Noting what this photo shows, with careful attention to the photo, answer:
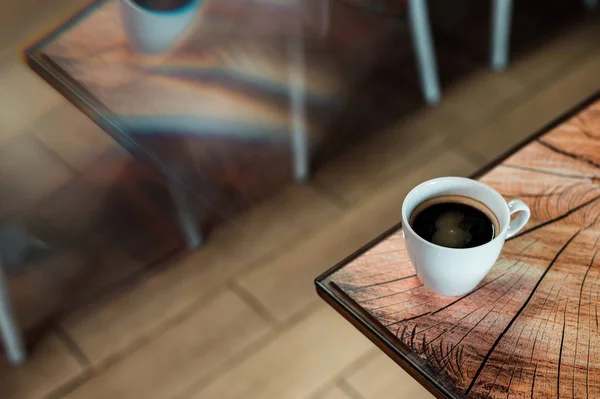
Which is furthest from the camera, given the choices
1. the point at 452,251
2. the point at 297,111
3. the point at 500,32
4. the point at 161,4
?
the point at 500,32

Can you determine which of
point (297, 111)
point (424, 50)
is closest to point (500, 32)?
point (424, 50)

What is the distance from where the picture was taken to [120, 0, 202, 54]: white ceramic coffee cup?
3.36 ft

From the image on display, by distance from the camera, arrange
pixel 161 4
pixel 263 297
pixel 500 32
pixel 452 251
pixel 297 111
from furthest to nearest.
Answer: pixel 500 32
pixel 297 111
pixel 263 297
pixel 161 4
pixel 452 251

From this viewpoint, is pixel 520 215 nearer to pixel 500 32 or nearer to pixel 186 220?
pixel 186 220

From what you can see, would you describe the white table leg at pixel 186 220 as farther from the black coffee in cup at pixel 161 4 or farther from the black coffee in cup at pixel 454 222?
the black coffee in cup at pixel 454 222

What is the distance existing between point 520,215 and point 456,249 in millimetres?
89

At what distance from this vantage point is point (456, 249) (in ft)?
1.96

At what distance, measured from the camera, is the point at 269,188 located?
134 cm

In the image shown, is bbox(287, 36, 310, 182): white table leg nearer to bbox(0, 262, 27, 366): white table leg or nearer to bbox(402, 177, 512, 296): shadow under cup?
bbox(0, 262, 27, 366): white table leg

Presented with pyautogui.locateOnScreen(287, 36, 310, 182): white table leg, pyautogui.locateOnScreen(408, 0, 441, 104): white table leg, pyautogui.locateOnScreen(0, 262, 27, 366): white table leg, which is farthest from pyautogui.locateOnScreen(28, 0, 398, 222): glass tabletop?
pyautogui.locateOnScreen(0, 262, 27, 366): white table leg

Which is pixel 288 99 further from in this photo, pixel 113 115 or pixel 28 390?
pixel 28 390

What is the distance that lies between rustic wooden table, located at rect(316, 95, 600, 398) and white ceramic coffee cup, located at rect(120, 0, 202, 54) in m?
0.51

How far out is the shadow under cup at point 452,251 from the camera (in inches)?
23.7

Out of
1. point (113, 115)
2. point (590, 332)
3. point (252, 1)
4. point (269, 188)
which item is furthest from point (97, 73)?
point (590, 332)
